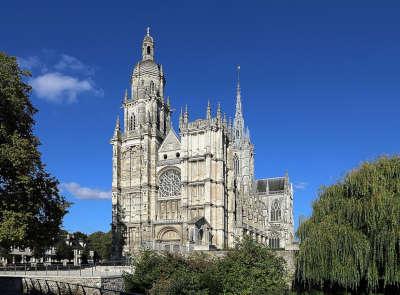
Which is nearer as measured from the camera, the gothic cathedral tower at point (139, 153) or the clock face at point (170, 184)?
the gothic cathedral tower at point (139, 153)

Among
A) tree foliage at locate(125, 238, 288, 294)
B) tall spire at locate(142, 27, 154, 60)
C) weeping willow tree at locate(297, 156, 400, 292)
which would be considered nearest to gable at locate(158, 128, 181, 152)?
tall spire at locate(142, 27, 154, 60)

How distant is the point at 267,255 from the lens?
23.5 m

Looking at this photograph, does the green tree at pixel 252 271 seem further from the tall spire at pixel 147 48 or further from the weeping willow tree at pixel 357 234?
the tall spire at pixel 147 48

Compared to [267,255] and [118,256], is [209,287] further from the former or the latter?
[118,256]

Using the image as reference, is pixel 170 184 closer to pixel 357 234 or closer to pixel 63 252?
pixel 63 252

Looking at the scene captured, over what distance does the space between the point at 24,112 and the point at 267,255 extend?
48.0 feet

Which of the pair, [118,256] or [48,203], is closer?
[48,203]

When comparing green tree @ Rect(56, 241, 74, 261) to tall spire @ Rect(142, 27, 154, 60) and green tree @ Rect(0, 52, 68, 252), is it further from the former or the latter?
green tree @ Rect(0, 52, 68, 252)

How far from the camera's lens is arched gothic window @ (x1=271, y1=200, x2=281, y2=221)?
240 ft

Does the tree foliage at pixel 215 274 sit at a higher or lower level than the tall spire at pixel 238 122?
lower

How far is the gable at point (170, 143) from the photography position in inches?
1893

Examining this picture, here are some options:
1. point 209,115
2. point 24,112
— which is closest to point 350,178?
point 24,112

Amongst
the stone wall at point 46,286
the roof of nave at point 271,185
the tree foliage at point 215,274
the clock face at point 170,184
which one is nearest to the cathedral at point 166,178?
the clock face at point 170,184

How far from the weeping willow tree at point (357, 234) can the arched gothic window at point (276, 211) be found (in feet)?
166
